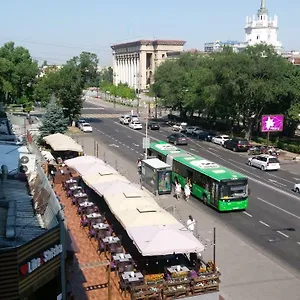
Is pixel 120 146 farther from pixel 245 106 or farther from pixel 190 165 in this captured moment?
pixel 190 165

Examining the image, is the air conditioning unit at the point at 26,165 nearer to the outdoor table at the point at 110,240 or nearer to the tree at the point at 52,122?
the outdoor table at the point at 110,240

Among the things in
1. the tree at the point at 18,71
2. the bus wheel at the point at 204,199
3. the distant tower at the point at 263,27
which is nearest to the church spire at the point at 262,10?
the distant tower at the point at 263,27

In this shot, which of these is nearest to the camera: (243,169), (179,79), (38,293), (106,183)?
(38,293)

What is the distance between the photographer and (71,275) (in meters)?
15.6

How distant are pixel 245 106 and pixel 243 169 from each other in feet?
52.3

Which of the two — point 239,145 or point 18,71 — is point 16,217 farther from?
point 18,71

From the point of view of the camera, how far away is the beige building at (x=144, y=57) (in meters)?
153

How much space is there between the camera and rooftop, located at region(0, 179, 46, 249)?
1039 cm

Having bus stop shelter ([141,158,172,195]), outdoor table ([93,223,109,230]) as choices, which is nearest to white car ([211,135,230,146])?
bus stop shelter ([141,158,172,195])

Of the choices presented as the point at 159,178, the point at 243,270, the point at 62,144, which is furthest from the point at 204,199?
the point at 62,144

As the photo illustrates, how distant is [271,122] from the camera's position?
45.7 metres

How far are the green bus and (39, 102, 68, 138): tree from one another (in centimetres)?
2122

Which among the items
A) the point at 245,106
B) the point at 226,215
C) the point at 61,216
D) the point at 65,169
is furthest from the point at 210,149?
the point at 61,216

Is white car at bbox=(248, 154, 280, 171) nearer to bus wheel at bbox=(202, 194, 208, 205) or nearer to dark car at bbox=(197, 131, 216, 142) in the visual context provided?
bus wheel at bbox=(202, 194, 208, 205)
